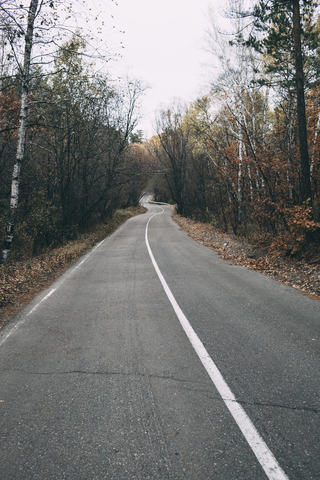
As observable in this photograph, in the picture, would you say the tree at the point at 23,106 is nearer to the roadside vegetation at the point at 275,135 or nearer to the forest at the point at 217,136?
the forest at the point at 217,136

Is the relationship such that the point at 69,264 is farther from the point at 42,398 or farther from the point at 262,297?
the point at 42,398

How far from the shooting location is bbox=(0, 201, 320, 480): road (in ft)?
7.34

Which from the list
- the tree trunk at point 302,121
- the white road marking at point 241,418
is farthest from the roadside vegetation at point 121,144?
the white road marking at point 241,418

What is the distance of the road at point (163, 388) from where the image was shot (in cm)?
224

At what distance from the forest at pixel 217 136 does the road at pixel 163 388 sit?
16.4 ft

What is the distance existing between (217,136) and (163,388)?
763 inches

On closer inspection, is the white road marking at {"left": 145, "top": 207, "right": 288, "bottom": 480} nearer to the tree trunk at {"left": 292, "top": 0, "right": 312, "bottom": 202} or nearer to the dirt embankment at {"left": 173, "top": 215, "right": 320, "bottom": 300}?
the dirt embankment at {"left": 173, "top": 215, "right": 320, "bottom": 300}

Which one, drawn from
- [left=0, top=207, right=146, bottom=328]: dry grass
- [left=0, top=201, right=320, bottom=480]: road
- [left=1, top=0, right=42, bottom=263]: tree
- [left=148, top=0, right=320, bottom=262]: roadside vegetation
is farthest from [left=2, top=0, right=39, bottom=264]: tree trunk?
[left=148, top=0, right=320, bottom=262]: roadside vegetation

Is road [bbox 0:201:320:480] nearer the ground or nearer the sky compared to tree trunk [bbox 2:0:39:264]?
nearer the ground

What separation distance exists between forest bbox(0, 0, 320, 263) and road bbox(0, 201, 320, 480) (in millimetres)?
4984

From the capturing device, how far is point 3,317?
5.72 metres

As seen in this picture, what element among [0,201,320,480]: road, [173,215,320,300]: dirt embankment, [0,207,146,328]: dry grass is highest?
[173,215,320,300]: dirt embankment

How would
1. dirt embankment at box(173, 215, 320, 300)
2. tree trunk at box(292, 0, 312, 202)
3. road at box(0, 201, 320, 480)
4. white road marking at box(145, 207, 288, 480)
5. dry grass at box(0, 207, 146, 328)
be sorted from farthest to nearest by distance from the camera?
tree trunk at box(292, 0, 312, 202) < dirt embankment at box(173, 215, 320, 300) < dry grass at box(0, 207, 146, 328) < road at box(0, 201, 320, 480) < white road marking at box(145, 207, 288, 480)

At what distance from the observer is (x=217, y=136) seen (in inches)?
781
